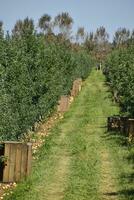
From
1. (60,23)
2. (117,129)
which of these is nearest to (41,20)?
(60,23)

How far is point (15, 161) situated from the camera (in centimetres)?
1497

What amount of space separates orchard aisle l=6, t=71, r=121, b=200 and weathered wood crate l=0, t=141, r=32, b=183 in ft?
1.54

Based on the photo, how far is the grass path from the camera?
44.9 ft

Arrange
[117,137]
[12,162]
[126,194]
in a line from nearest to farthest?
[126,194] < [12,162] < [117,137]

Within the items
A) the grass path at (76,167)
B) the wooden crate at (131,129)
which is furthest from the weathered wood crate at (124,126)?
the grass path at (76,167)

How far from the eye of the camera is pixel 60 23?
357 feet

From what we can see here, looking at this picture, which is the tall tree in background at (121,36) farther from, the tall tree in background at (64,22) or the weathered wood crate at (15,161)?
the weathered wood crate at (15,161)

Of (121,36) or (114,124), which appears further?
(121,36)

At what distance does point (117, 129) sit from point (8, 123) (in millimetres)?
10290

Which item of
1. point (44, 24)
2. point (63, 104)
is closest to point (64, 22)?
point (44, 24)

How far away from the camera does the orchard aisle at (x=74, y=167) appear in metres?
13.7

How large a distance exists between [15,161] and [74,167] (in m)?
2.83

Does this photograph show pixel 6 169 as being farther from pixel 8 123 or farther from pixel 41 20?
pixel 41 20

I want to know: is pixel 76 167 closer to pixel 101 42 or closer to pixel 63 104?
pixel 63 104
